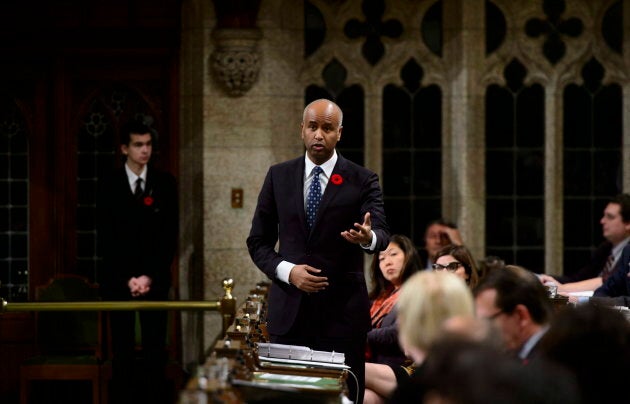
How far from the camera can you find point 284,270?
473cm

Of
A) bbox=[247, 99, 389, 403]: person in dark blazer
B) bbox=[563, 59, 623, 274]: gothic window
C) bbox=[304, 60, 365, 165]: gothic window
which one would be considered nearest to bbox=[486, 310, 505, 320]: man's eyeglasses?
bbox=[247, 99, 389, 403]: person in dark blazer

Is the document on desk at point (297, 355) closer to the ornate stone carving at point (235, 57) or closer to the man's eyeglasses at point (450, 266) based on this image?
the man's eyeglasses at point (450, 266)

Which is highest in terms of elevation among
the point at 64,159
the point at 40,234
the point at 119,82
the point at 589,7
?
the point at 589,7

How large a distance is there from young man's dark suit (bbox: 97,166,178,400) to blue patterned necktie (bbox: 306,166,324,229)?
2492 mm

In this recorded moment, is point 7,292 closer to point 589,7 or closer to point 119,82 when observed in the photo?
point 119,82

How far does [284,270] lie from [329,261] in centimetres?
19

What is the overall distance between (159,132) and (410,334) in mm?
5984

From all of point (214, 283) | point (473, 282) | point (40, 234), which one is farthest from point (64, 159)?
point (473, 282)

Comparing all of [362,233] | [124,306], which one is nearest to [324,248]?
[362,233]

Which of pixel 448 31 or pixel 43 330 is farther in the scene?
pixel 448 31

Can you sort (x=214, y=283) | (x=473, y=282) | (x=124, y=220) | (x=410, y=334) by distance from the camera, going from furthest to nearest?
(x=214, y=283) → (x=124, y=220) → (x=473, y=282) → (x=410, y=334)

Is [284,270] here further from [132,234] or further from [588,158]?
[588,158]

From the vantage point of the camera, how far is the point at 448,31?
8883 mm

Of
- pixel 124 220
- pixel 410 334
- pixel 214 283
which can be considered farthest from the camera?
pixel 214 283
